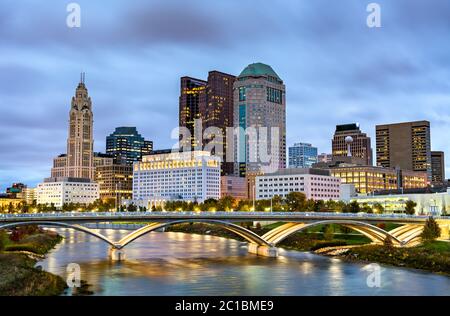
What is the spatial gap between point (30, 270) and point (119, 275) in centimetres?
979

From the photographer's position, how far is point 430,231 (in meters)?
88.8

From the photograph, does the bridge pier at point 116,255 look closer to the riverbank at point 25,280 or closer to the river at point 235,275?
the river at point 235,275

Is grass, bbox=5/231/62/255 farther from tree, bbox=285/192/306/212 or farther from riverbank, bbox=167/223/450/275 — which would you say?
tree, bbox=285/192/306/212

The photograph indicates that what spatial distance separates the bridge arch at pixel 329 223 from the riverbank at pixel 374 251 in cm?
234

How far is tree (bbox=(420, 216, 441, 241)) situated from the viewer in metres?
88.8

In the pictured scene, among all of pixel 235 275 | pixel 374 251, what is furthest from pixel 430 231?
pixel 235 275

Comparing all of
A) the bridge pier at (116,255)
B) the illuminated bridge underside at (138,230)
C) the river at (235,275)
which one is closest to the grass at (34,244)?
the river at (235,275)

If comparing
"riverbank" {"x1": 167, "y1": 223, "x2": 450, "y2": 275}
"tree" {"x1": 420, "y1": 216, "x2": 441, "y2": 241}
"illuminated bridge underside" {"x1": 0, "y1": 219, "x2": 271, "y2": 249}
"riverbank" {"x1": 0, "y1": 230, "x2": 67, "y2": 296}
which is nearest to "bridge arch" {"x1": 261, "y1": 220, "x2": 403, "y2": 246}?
"riverbank" {"x1": 167, "y1": 223, "x2": 450, "y2": 275}

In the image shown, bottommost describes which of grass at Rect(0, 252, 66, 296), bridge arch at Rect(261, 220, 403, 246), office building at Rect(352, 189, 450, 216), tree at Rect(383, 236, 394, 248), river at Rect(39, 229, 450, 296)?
river at Rect(39, 229, 450, 296)

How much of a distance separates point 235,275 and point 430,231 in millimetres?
36507

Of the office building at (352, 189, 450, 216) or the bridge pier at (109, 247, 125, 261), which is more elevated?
the office building at (352, 189, 450, 216)

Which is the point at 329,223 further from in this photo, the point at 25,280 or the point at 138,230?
the point at 25,280
